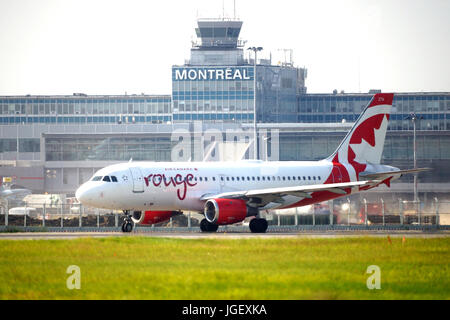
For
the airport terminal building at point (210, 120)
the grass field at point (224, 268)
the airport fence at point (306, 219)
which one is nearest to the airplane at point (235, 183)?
the airport fence at point (306, 219)

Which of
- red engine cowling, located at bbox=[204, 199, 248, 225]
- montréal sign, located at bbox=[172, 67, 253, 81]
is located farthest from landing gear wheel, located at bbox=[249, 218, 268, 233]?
montréal sign, located at bbox=[172, 67, 253, 81]

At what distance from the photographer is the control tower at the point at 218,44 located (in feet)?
537

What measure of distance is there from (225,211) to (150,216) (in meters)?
5.80

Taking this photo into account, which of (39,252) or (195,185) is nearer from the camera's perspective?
(39,252)

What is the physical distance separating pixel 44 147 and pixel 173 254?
91131 millimetres

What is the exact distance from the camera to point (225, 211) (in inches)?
1940

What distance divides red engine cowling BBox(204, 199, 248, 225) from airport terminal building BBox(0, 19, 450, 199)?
54143mm

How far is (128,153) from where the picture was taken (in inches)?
4715

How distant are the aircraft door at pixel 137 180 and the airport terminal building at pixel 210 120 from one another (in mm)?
56222

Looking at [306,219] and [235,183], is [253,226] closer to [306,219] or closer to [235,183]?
[235,183]

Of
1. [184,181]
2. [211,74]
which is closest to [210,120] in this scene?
[211,74]

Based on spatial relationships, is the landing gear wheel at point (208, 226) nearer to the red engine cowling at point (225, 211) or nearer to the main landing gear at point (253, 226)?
the main landing gear at point (253, 226)
